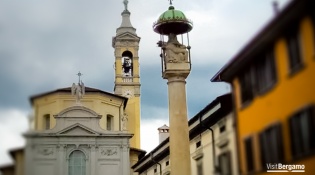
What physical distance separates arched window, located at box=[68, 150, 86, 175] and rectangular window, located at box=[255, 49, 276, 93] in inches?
1164

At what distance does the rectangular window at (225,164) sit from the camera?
4.47 metres

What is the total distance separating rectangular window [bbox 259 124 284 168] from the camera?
4.14 meters

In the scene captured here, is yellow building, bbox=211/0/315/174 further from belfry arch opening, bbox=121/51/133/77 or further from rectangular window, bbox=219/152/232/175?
belfry arch opening, bbox=121/51/133/77

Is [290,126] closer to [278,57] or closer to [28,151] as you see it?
[278,57]

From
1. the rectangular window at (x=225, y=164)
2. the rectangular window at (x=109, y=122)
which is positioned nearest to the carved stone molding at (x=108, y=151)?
the rectangular window at (x=109, y=122)

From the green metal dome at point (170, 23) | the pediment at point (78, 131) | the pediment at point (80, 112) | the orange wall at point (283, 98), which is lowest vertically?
the orange wall at point (283, 98)

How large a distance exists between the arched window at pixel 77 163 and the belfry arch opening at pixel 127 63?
16205mm

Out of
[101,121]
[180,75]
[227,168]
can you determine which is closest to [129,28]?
[101,121]

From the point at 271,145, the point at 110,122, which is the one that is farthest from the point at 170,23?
the point at 110,122

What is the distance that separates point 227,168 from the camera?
4.48 meters

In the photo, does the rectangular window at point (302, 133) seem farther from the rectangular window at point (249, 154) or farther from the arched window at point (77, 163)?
the arched window at point (77, 163)

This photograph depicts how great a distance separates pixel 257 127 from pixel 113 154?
34.7 meters

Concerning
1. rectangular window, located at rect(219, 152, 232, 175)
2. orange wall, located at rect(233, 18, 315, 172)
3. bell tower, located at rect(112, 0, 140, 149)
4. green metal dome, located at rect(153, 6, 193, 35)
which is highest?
bell tower, located at rect(112, 0, 140, 149)

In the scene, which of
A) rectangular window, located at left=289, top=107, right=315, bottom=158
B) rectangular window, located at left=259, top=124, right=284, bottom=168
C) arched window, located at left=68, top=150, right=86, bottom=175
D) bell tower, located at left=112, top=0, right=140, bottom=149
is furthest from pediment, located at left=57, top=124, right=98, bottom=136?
rectangular window, located at left=289, top=107, right=315, bottom=158
